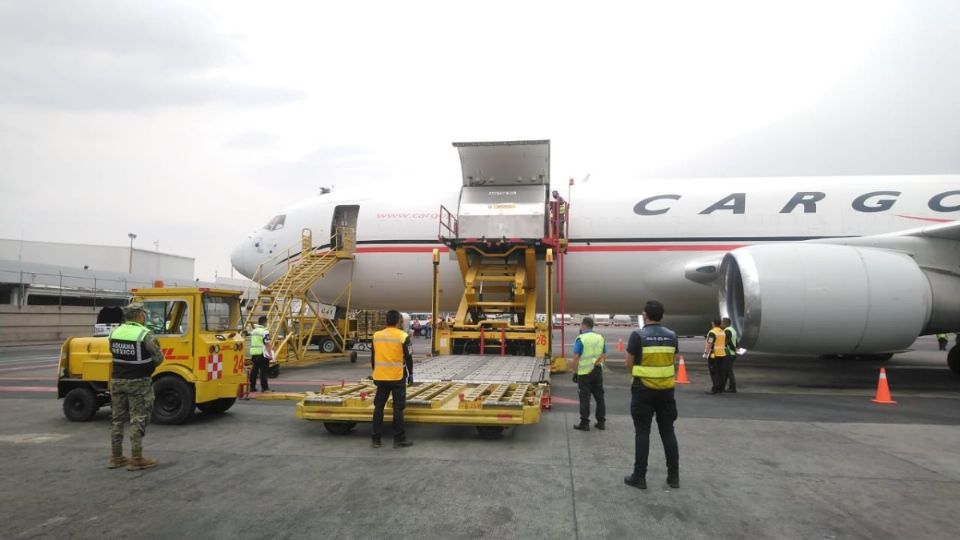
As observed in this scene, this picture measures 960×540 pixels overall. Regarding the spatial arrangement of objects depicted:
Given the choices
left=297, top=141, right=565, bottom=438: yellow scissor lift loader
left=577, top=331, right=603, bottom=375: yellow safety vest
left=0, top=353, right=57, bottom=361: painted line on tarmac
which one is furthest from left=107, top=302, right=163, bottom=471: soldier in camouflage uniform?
left=0, top=353, right=57, bottom=361: painted line on tarmac

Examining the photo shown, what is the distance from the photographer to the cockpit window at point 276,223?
15234 mm

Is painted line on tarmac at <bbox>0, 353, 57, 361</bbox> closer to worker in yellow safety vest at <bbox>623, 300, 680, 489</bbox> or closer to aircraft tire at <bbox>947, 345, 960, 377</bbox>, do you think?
worker in yellow safety vest at <bbox>623, 300, 680, 489</bbox>

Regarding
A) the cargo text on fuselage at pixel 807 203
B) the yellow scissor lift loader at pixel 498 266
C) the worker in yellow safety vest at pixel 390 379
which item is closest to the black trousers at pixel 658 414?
the worker in yellow safety vest at pixel 390 379

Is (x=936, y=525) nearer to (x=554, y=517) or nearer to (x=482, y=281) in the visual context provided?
(x=554, y=517)

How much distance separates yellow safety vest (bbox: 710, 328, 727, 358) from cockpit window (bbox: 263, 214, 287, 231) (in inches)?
450

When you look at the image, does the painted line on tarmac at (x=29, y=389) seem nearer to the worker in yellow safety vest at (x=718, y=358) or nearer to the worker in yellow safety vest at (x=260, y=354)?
the worker in yellow safety vest at (x=260, y=354)

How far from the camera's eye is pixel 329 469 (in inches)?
197

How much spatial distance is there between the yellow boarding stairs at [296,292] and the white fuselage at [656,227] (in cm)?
36

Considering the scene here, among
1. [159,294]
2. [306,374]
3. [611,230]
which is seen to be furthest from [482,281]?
[159,294]

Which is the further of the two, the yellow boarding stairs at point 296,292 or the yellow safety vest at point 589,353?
the yellow boarding stairs at point 296,292

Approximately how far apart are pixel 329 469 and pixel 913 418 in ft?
26.6

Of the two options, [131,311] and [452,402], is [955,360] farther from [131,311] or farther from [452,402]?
[131,311]

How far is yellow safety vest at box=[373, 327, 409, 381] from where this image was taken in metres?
5.76

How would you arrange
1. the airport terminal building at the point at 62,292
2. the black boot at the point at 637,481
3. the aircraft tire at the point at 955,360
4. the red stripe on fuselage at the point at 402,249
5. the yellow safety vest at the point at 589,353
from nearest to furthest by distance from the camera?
the black boot at the point at 637,481, the yellow safety vest at the point at 589,353, the aircraft tire at the point at 955,360, the red stripe on fuselage at the point at 402,249, the airport terminal building at the point at 62,292
